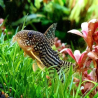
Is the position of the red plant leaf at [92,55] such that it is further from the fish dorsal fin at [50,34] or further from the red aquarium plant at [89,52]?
the fish dorsal fin at [50,34]

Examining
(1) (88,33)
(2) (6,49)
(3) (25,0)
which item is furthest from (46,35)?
(3) (25,0)

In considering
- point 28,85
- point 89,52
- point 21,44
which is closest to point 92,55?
point 89,52

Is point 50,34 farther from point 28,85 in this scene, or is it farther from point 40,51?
point 28,85

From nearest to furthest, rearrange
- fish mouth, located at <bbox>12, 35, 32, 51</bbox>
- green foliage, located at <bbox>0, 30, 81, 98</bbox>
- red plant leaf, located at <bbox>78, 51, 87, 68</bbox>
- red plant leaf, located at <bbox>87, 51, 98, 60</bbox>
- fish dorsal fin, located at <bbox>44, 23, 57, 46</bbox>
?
green foliage, located at <bbox>0, 30, 81, 98</bbox> < red plant leaf, located at <bbox>87, 51, 98, 60</bbox> < red plant leaf, located at <bbox>78, 51, 87, 68</bbox> < fish mouth, located at <bbox>12, 35, 32, 51</bbox> < fish dorsal fin, located at <bbox>44, 23, 57, 46</bbox>

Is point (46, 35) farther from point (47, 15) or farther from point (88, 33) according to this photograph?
point (47, 15)

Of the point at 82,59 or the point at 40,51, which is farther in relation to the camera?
the point at 40,51

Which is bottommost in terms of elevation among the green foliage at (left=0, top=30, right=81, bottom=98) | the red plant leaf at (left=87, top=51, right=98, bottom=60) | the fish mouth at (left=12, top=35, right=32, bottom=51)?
the green foliage at (left=0, top=30, right=81, bottom=98)

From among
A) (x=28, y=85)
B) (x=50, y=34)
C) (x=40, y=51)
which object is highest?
(x=50, y=34)

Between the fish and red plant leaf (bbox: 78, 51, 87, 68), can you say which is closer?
red plant leaf (bbox: 78, 51, 87, 68)

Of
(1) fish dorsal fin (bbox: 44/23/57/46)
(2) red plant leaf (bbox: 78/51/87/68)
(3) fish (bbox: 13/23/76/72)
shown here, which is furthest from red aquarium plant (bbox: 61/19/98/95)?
(1) fish dorsal fin (bbox: 44/23/57/46)

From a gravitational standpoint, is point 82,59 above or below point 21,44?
below

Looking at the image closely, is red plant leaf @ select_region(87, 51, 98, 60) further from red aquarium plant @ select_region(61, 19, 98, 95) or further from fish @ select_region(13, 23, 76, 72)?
fish @ select_region(13, 23, 76, 72)
